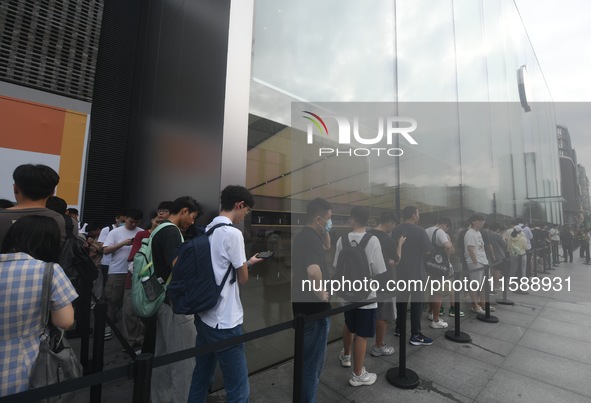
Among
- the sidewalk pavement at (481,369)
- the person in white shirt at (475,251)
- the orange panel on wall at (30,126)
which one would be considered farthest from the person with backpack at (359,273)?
the orange panel on wall at (30,126)

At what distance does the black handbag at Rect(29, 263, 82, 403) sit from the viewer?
4.15 ft

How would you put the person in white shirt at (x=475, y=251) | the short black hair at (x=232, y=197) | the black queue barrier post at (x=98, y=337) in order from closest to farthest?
the black queue barrier post at (x=98, y=337) → the short black hair at (x=232, y=197) → the person in white shirt at (x=475, y=251)

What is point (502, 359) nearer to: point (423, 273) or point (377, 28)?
point (423, 273)

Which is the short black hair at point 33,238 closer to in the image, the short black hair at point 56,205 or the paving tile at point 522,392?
the short black hair at point 56,205

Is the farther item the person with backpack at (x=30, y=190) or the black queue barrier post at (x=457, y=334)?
the black queue barrier post at (x=457, y=334)

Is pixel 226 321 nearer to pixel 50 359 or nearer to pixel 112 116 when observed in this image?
pixel 50 359

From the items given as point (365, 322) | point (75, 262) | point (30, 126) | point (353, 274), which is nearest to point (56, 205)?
point (75, 262)

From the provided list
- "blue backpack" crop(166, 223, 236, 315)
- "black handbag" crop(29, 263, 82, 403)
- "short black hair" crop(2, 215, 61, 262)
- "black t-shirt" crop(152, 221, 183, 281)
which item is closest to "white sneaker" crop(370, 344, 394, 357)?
"blue backpack" crop(166, 223, 236, 315)

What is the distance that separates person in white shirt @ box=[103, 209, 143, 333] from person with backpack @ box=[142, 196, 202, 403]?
183cm

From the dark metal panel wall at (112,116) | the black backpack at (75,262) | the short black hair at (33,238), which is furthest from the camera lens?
the dark metal panel wall at (112,116)

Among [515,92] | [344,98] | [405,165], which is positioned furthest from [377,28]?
[515,92]

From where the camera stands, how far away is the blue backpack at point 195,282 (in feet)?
5.87

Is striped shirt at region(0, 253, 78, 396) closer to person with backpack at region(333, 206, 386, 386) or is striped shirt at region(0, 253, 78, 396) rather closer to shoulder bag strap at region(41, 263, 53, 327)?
shoulder bag strap at region(41, 263, 53, 327)

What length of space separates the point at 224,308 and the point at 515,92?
1365 cm
